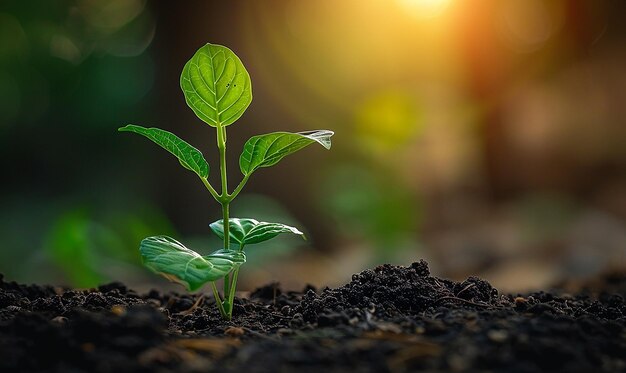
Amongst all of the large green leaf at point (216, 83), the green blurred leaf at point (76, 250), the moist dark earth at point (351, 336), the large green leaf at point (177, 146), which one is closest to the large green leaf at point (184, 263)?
the moist dark earth at point (351, 336)

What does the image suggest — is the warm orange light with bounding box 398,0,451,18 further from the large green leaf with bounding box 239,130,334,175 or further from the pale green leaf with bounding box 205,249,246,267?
the pale green leaf with bounding box 205,249,246,267

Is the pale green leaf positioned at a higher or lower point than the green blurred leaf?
lower

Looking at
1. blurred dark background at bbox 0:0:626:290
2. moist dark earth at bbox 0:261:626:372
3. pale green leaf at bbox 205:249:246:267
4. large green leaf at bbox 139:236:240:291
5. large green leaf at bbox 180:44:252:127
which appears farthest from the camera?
blurred dark background at bbox 0:0:626:290

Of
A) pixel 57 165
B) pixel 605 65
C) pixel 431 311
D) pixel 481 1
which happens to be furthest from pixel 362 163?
pixel 431 311

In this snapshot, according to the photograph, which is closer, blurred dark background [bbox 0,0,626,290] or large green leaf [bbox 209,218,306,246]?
large green leaf [bbox 209,218,306,246]

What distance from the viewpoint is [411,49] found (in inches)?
317

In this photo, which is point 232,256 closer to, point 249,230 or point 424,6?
point 249,230

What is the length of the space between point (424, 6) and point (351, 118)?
1.61 m

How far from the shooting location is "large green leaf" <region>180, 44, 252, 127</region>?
5.68 feet

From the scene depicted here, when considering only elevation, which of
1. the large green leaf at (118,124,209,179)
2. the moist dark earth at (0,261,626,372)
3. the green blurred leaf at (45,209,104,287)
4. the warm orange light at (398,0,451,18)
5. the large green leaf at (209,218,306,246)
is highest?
the warm orange light at (398,0,451,18)

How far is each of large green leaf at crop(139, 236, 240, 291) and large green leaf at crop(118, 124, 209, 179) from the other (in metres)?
0.22

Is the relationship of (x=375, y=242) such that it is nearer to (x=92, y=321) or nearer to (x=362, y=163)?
(x=362, y=163)

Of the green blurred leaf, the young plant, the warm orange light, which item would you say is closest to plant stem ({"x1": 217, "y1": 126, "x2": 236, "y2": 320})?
the young plant

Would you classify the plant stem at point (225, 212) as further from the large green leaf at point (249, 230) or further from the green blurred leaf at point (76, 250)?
the green blurred leaf at point (76, 250)
